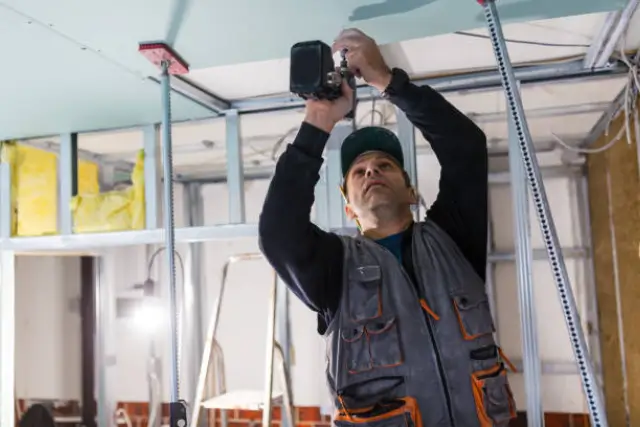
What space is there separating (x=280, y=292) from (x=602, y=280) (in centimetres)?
186

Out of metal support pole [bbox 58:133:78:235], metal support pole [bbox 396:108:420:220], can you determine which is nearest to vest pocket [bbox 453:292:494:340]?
metal support pole [bbox 396:108:420:220]

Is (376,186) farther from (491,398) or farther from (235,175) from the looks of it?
(235,175)

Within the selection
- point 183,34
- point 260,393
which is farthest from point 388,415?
point 260,393

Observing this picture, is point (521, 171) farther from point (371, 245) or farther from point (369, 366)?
point (369, 366)

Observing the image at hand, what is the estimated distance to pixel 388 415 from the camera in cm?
116

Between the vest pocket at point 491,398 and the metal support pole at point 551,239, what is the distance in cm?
27

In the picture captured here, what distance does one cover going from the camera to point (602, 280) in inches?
130

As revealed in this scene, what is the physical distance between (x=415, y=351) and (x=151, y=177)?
1.21 m

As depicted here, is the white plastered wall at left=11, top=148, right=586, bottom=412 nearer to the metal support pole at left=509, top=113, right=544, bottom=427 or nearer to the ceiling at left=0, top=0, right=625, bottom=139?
the metal support pole at left=509, top=113, right=544, bottom=427

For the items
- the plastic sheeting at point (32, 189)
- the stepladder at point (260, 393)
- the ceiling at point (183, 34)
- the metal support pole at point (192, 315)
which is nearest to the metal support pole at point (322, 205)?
the ceiling at point (183, 34)

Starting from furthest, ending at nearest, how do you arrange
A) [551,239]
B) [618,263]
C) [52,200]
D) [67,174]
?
[618,263] < [52,200] < [67,174] < [551,239]

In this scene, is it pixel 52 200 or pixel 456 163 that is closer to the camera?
pixel 456 163

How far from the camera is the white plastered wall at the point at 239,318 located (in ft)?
11.7

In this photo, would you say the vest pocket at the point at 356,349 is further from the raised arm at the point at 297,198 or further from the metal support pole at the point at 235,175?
the metal support pole at the point at 235,175
